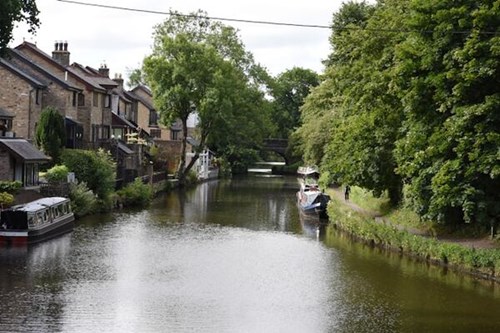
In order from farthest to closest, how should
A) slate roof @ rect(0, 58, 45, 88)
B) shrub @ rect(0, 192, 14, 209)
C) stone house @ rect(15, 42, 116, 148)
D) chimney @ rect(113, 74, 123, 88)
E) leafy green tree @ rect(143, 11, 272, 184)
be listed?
1. chimney @ rect(113, 74, 123, 88)
2. leafy green tree @ rect(143, 11, 272, 184)
3. stone house @ rect(15, 42, 116, 148)
4. slate roof @ rect(0, 58, 45, 88)
5. shrub @ rect(0, 192, 14, 209)

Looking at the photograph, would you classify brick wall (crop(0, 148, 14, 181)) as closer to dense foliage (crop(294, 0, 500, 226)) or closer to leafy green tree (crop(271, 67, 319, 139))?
dense foliage (crop(294, 0, 500, 226))

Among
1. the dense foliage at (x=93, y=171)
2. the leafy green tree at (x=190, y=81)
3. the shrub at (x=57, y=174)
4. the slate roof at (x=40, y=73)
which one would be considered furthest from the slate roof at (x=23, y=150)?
the leafy green tree at (x=190, y=81)

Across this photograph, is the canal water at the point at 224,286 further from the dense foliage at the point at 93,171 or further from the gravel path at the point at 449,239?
the dense foliage at the point at 93,171

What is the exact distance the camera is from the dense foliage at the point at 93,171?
53.4 meters

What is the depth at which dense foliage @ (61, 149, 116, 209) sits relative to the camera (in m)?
53.4

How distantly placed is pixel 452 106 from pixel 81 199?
2701 cm

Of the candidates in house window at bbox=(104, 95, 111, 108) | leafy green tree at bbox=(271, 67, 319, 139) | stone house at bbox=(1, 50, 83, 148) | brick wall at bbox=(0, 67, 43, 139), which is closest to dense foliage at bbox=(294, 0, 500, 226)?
brick wall at bbox=(0, 67, 43, 139)

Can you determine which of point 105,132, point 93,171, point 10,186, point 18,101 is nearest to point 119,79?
point 105,132

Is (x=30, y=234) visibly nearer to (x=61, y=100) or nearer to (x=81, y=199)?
(x=81, y=199)

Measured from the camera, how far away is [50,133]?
5350 centimetres

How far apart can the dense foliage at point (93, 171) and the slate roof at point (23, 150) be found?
5.25 metres

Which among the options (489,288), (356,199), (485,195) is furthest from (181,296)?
(356,199)

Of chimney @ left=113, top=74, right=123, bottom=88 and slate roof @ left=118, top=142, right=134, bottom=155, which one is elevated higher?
chimney @ left=113, top=74, right=123, bottom=88

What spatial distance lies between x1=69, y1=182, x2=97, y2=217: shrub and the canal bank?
57.5 feet
